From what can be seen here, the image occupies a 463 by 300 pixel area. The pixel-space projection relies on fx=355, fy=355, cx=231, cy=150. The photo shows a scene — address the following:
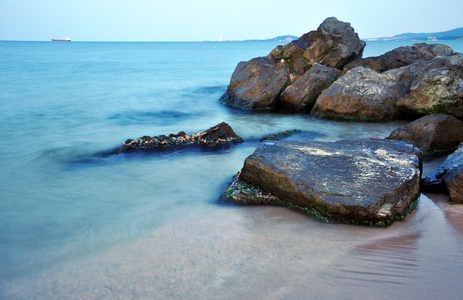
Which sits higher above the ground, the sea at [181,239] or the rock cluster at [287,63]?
the rock cluster at [287,63]

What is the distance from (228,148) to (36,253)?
526 centimetres

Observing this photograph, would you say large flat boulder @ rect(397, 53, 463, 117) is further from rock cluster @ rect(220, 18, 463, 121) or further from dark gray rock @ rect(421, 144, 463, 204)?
dark gray rock @ rect(421, 144, 463, 204)

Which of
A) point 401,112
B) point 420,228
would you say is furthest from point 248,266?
point 401,112

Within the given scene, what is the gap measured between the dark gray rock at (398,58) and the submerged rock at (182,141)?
802 centimetres

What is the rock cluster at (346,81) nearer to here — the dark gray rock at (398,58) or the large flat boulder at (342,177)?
the dark gray rock at (398,58)

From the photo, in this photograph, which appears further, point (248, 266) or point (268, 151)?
point (268, 151)

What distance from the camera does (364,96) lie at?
11312mm

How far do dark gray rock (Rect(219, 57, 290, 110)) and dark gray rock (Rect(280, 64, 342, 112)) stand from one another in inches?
23.3

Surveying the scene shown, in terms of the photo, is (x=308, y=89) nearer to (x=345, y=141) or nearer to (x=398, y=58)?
(x=398, y=58)

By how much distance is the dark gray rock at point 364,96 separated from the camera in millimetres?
11273

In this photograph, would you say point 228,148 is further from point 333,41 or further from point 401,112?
point 333,41

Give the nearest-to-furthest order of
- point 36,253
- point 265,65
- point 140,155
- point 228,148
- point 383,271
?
1. point 383,271
2. point 36,253
3. point 140,155
4. point 228,148
5. point 265,65

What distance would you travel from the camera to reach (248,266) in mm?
3998

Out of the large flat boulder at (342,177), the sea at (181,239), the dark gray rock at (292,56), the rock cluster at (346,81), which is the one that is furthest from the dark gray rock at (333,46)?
the large flat boulder at (342,177)
